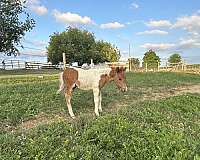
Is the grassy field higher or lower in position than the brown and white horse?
lower

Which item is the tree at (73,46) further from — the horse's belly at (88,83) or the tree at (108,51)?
the horse's belly at (88,83)

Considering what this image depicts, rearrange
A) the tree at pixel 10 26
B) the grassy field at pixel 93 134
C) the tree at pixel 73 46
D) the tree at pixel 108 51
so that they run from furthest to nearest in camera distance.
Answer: the tree at pixel 108 51
the tree at pixel 73 46
the tree at pixel 10 26
the grassy field at pixel 93 134

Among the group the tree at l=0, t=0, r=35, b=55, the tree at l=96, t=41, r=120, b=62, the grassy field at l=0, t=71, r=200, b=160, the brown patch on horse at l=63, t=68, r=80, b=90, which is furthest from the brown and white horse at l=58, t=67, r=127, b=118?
the tree at l=96, t=41, r=120, b=62

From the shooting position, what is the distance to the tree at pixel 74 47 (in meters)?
59.7

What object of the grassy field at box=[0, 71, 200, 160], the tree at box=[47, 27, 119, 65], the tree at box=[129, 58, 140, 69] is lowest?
the grassy field at box=[0, 71, 200, 160]

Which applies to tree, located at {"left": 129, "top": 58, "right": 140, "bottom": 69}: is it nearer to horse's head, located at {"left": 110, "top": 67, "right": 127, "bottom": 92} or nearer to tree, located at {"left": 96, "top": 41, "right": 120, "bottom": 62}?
tree, located at {"left": 96, "top": 41, "right": 120, "bottom": 62}

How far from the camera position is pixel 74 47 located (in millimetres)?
60562

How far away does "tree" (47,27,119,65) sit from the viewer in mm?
59719

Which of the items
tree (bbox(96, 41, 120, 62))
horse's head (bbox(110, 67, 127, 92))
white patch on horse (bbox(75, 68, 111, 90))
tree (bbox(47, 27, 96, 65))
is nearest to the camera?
white patch on horse (bbox(75, 68, 111, 90))

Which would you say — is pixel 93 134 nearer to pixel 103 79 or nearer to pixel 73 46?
pixel 103 79

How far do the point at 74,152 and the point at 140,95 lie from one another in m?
8.76

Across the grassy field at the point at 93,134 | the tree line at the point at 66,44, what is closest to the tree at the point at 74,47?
the tree line at the point at 66,44

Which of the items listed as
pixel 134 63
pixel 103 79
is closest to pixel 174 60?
pixel 134 63

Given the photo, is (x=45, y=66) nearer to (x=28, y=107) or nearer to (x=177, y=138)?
(x=28, y=107)
